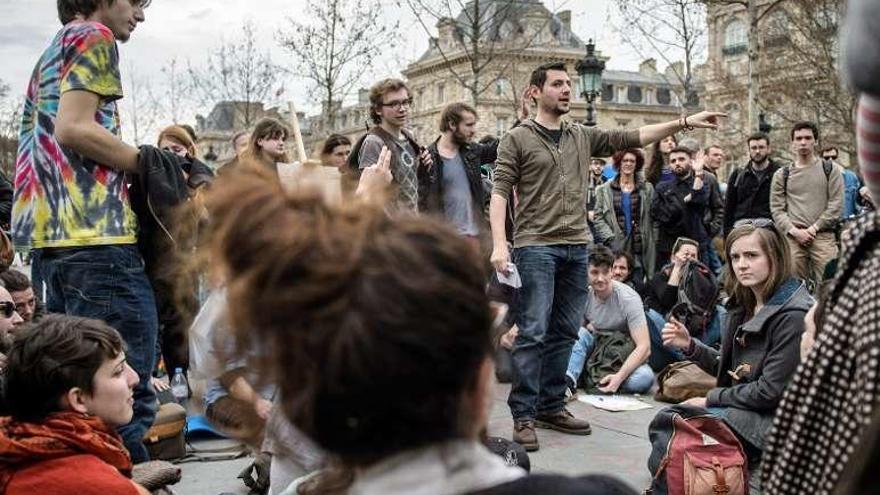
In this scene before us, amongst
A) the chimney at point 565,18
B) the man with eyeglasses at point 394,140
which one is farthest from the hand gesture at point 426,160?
the chimney at point 565,18

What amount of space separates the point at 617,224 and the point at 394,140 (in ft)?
13.2

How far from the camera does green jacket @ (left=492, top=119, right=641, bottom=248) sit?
5.17 metres

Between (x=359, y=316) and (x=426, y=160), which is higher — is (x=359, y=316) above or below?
below

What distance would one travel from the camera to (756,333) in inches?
168

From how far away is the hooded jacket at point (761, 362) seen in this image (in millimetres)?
4082

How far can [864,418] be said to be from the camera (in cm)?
120

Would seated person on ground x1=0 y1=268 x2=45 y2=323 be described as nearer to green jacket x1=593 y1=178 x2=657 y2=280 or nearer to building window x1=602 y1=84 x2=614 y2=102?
green jacket x1=593 y1=178 x2=657 y2=280

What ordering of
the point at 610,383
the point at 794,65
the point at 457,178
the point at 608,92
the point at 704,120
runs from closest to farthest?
the point at 704,120 < the point at 457,178 < the point at 610,383 < the point at 794,65 < the point at 608,92

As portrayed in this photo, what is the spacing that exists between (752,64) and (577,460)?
1425 cm

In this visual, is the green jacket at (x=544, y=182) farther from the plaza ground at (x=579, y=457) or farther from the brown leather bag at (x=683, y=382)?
the brown leather bag at (x=683, y=382)

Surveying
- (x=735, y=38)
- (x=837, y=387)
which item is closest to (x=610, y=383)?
(x=837, y=387)

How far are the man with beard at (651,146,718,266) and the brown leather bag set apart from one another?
9.12 feet

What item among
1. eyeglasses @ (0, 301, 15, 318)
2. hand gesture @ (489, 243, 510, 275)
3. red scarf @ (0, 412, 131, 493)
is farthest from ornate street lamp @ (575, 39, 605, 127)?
red scarf @ (0, 412, 131, 493)

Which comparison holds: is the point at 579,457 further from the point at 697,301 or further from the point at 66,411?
the point at 66,411
